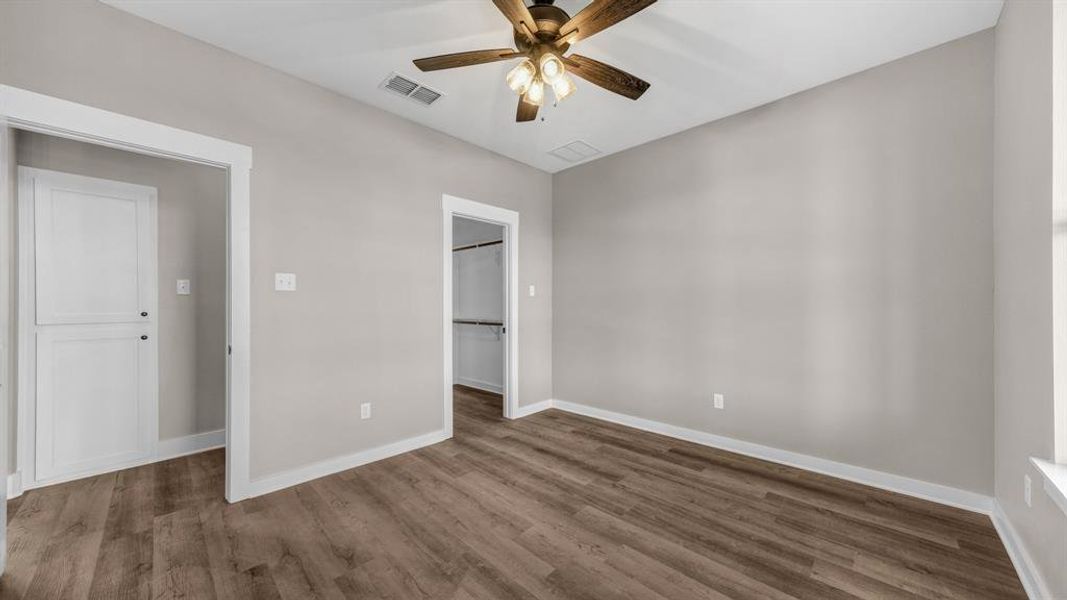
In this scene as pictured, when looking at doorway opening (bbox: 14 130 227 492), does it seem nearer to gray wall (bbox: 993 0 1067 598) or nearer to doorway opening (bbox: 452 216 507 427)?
doorway opening (bbox: 452 216 507 427)

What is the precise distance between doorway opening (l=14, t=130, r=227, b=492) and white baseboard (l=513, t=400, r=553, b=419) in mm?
2671

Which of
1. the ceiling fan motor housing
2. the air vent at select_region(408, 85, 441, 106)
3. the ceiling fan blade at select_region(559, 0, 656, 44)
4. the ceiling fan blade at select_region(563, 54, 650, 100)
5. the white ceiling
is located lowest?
the ceiling fan blade at select_region(563, 54, 650, 100)

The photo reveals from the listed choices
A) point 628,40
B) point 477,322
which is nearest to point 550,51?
point 628,40

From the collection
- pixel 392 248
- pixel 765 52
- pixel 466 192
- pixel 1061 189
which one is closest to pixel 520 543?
pixel 392 248

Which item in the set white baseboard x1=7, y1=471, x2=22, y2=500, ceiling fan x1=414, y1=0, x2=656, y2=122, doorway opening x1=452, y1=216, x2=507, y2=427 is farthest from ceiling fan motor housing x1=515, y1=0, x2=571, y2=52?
white baseboard x1=7, y1=471, x2=22, y2=500

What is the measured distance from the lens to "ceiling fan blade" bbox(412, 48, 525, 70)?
6.48ft

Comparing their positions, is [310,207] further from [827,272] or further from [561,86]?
[827,272]

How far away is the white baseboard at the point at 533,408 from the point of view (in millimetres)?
4258

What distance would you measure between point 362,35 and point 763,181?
2.97 metres

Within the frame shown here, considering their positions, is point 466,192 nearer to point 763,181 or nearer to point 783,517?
point 763,181

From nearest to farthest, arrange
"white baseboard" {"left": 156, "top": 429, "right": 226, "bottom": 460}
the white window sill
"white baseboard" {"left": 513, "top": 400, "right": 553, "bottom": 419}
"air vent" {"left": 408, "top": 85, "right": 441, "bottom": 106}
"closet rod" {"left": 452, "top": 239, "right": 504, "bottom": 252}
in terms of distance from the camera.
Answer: the white window sill < "air vent" {"left": 408, "top": 85, "right": 441, "bottom": 106} < "white baseboard" {"left": 156, "top": 429, "right": 226, "bottom": 460} < "white baseboard" {"left": 513, "top": 400, "right": 553, "bottom": 419} < "closet rod" {"left": 452, "top": 239, "right": 504, "bottom": 252}

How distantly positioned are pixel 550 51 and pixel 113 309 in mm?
3640

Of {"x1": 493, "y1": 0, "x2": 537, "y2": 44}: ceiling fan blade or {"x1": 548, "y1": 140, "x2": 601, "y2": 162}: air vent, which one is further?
{"x1": 548, "y1": 140, "x2": 601, "y2": 162}: air vent

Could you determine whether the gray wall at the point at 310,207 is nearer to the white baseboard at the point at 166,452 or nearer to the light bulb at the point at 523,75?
the white baseboard at the point at 166,452
